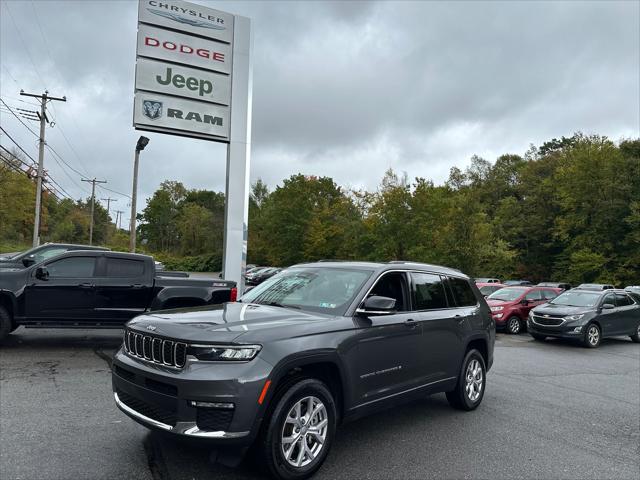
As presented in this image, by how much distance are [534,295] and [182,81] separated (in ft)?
45.1

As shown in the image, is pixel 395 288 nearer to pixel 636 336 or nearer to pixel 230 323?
pixel 230 323

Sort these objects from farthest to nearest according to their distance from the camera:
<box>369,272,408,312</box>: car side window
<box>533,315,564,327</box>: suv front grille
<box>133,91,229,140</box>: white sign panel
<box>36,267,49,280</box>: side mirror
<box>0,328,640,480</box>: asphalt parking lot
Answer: <box>133,91,229,140</box>: white sign panel
<box>533,315,564,327</box>: suv front grille
<box>36,267,49,280</box>: side mirror
<box>369,272,408,312</box>: car side window
<box>0,328,640,480</box>: asphalt parking lot

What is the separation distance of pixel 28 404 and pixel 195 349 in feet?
10.5

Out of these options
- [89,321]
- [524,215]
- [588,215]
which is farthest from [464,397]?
[524,215]

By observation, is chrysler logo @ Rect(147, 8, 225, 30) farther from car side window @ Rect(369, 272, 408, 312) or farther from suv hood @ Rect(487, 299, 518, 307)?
car side window @ Rect(369, 272, 408, 312)

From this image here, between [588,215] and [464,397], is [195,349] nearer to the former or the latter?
[464,397]

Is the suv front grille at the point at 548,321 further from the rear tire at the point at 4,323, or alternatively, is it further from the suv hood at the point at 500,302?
the rear tire at the point at 4,323

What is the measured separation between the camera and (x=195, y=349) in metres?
3.54

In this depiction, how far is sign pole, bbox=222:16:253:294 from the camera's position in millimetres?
14594

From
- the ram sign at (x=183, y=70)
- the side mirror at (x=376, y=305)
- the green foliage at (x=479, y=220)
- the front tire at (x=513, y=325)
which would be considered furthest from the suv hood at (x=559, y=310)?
the green foliage at (x=479, y=220)

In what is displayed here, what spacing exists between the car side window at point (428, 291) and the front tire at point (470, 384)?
2.87 ft

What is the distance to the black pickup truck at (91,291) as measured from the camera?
27.8ft

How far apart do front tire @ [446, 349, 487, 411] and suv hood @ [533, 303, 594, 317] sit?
800 cm

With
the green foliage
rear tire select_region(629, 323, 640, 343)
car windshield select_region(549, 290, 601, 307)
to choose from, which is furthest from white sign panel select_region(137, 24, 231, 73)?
the green foliage
